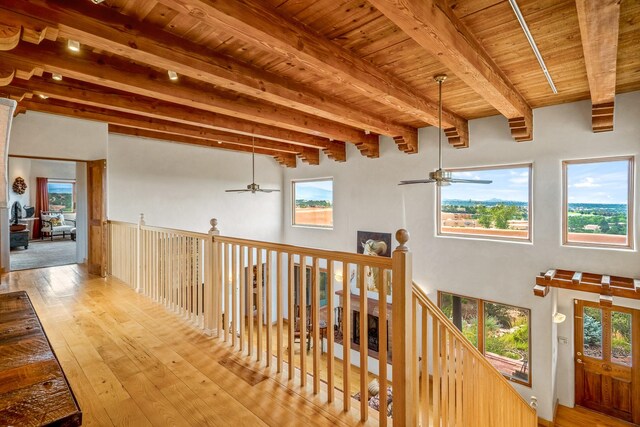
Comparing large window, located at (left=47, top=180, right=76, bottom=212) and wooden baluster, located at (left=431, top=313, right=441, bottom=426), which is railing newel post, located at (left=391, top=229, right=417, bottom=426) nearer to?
wooden baluster, located at (left=431, top=313, right=441, bottom=426)

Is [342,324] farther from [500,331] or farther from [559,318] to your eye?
[559,318]

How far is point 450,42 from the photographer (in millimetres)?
2463

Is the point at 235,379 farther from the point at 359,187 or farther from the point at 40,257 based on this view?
the point at 40,257

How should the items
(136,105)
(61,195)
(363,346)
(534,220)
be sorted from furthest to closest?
(61,195) → (534,220) → (136,105) → (363,346)

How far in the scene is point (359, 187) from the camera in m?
→ 7.54

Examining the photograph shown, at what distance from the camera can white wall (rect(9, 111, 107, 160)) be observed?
493 centimetres

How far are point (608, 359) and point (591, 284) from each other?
6.79 ft

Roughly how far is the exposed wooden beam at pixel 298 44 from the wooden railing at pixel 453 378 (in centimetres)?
216

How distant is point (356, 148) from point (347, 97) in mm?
3071

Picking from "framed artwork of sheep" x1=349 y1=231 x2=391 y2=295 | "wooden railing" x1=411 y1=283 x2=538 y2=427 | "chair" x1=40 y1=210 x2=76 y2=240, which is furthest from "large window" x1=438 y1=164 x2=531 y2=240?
"chair" x1=40 y1=210 x2=76 y2=240

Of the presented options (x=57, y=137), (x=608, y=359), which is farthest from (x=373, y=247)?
(x=57, y=137)

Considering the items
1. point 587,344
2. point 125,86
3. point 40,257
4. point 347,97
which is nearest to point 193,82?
point 125,86

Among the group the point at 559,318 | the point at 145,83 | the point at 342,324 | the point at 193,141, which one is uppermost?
the point at 193,141

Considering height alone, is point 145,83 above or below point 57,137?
above
